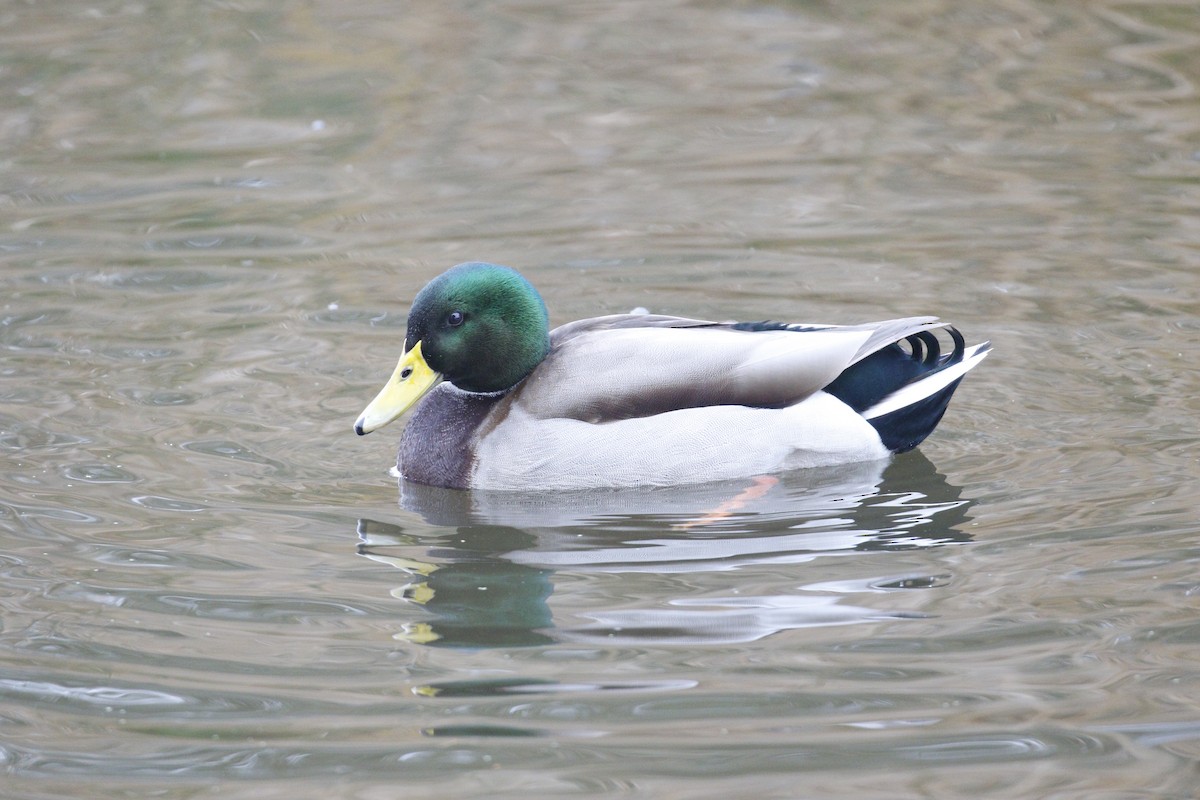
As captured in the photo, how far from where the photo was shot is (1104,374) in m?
6.98

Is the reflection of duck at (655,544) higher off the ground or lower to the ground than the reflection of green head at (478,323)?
lower

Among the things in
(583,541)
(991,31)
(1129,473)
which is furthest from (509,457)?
(991,31)

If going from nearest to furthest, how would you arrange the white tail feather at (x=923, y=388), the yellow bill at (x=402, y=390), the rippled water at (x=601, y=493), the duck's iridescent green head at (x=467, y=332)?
the rippled water at (x=601, y=493) → the yellow bill at (x=402, y=390) → the duck's iridescent green head at (x=467, y=332) → the white tail feather at (x=923, y=388)

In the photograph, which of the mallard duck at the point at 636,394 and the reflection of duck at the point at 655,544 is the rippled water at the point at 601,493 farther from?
the mallard duck at the point at 636,394

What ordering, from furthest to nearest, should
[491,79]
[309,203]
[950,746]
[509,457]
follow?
[491,79], [309,203], [509,457], [950,746]

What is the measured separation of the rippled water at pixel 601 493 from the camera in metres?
4.34

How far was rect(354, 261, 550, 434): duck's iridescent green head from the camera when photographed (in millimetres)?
6141

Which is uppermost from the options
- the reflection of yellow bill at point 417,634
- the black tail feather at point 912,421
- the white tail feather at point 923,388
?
the white tail feather at point 923,388

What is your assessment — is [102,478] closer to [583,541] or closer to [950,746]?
[583,541]

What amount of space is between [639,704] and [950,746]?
0.81m

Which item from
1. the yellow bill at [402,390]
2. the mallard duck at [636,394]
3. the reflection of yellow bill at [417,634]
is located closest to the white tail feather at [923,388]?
the mallard duck at [636,394]

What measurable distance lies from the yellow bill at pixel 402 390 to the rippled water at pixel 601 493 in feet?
1.11

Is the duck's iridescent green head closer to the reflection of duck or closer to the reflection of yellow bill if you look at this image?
the reflection of duck

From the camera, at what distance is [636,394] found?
6051mm
